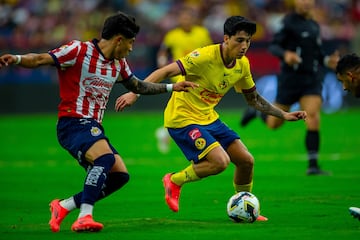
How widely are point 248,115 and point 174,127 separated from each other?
701 centimetres

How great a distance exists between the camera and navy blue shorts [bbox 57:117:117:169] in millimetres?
9039

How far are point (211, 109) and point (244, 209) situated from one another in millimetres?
1547

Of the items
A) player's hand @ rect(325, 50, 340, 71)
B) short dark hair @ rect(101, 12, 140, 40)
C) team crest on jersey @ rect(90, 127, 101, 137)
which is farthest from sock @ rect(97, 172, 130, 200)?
player's hand @ rect(325, 50, 340, 71)

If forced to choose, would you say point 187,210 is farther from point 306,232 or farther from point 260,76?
point 260,76

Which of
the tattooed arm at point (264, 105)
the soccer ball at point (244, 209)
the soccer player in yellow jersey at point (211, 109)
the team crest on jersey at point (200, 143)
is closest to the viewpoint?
the soccer ball at point (244, 209)

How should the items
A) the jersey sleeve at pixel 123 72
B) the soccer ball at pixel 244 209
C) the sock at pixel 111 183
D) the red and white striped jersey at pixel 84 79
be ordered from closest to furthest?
the red and white striped jersey at pixel 84 79, the sock at pixel 111 183, the jersey sleeve at pixel 123 72, the soccer ball at pixel 244 209

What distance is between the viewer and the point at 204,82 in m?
10.5

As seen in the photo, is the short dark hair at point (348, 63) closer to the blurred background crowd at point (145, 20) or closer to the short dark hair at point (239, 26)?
the short dark hair at point (239, 26)

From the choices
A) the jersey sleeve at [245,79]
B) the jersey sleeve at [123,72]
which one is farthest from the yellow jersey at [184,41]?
the jersey sleeve at [123,72]

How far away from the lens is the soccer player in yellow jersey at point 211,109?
401 inches

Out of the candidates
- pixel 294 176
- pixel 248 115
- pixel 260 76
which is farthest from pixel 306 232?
pixel 260 76

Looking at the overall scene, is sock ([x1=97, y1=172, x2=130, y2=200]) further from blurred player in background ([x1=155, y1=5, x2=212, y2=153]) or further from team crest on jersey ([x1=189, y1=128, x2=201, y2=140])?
blurred player in background ([x1=155, y1=5, x2=212, y2=153])

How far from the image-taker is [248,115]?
17578 mm

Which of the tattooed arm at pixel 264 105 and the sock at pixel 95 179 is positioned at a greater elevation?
the tattooed arm at pixel 264 105
